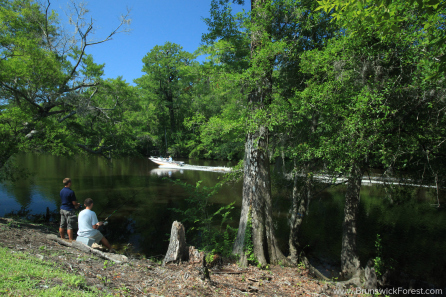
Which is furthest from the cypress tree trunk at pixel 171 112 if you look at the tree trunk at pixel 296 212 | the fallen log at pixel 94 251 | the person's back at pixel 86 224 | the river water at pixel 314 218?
the fallen log at pixel 94 251

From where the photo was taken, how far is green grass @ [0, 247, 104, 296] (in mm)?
2771

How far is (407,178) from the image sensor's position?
7406 millimetres

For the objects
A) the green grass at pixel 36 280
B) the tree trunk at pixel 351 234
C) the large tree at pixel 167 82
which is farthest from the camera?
the large tree at pixel 167 82

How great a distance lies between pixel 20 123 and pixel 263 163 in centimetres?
851

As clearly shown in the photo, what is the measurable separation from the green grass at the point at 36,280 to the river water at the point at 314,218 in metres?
5.40

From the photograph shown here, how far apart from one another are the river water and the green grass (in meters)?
5.40

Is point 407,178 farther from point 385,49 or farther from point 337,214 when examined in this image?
point 337,214

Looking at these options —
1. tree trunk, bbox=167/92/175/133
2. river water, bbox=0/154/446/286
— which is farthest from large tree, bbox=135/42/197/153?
river water, bbox=0/154/446/286

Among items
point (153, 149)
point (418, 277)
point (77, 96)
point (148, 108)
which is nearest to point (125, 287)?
point (418, 277)

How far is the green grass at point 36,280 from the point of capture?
9.09ft

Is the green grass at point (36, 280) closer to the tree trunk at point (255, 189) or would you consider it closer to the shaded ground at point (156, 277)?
the shaded ground at point (156, 277)

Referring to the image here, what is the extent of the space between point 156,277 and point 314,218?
1085 centimetres

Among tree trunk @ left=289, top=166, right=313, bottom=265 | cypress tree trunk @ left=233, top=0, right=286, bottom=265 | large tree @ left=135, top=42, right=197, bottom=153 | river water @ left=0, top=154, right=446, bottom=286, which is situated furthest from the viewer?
large tree @ left=135, top=42, right=197, bottom=153

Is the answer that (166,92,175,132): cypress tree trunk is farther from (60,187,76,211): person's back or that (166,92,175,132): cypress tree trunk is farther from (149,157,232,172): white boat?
(60,187,76,211): person's back
